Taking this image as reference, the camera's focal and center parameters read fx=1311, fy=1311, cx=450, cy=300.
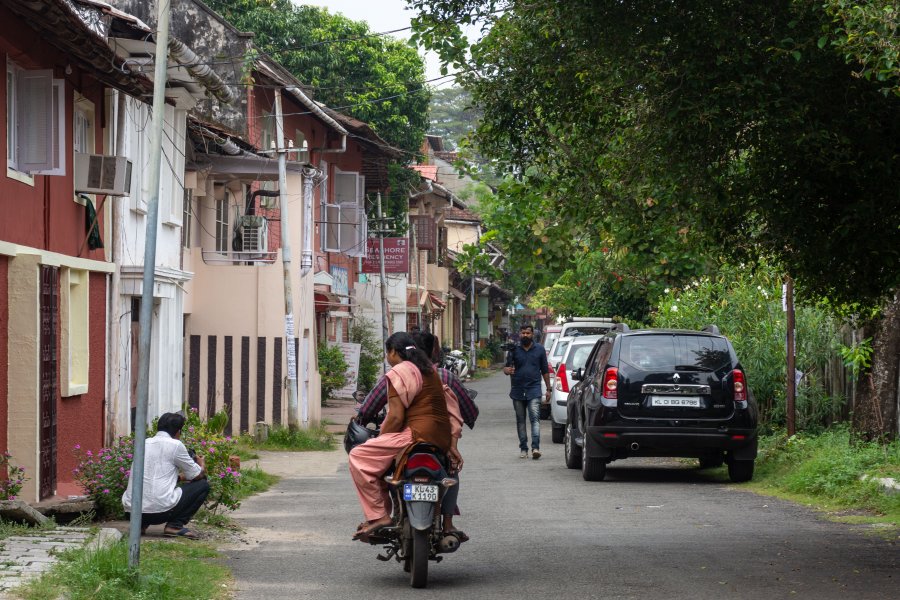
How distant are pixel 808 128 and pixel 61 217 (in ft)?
27.3

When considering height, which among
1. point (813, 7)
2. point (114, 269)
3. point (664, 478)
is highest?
point (813, 7)

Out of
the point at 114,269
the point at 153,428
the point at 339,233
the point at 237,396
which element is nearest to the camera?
the point at 153,428

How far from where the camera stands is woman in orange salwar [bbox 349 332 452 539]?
345 inches

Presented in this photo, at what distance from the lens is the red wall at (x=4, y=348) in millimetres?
11922

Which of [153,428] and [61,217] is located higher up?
[61,217]

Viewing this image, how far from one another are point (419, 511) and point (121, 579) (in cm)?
192

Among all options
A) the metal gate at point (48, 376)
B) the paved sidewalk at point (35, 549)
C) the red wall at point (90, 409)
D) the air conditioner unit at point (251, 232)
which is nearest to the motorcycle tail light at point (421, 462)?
the paved sidewalk at point (35, 549)

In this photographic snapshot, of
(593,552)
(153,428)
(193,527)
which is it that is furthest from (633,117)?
(153,428)

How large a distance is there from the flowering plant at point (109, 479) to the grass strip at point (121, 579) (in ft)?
7.43

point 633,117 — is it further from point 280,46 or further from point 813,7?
point 280,46

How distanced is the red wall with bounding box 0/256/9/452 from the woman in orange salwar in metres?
4.57

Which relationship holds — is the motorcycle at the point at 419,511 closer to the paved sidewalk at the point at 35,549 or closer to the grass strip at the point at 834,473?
the paved sidewalk at the point at 35,549

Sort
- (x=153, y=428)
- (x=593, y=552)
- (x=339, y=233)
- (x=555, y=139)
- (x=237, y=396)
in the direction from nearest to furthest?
(x=593, y=552) < (x=555, y=139) < (x=153, y=428) < (x=237, y=396) < (x=339, y=233)

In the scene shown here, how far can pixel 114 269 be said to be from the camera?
53.5 feet
